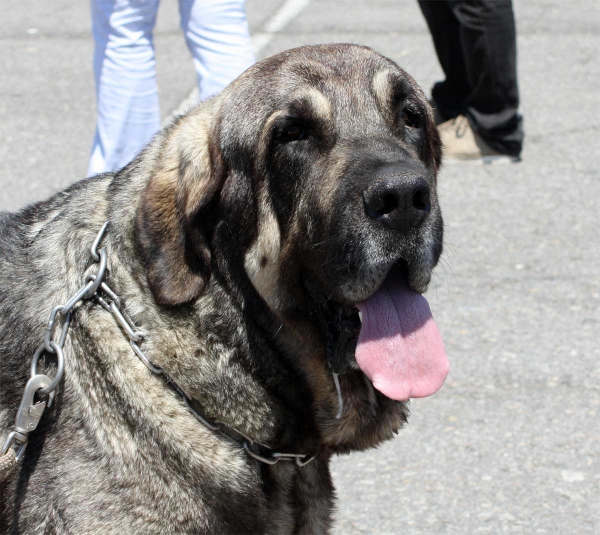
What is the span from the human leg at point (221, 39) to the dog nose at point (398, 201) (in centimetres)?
184

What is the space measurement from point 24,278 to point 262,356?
723 mm

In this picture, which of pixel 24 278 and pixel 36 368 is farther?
pixel 24 278

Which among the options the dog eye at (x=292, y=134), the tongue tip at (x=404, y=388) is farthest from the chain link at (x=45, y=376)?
the tongue tip at (x=404, y=388)

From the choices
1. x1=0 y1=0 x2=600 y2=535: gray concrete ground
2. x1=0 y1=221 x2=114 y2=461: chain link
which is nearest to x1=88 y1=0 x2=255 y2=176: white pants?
x1=0 y1=0 x2=600 y2=535: gray concrete ground

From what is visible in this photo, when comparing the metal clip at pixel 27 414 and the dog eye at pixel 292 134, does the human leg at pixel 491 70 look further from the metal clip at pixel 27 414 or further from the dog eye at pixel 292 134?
the metal clip at pixel 27 414

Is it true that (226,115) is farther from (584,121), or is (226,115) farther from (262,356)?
(584,121)

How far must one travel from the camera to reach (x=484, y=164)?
6867 mm

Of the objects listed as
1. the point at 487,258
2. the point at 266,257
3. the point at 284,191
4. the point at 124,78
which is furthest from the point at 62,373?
the point at 487,258

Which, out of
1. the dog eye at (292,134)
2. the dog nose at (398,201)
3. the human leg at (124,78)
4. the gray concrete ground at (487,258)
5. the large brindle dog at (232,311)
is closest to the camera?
the dog nose at (398,201)

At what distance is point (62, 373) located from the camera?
A: 8.79ft

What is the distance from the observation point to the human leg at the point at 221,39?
428cm

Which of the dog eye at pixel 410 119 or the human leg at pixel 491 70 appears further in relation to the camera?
the human leg at pixel 491 70

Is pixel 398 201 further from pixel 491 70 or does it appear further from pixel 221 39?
pixel 491 70

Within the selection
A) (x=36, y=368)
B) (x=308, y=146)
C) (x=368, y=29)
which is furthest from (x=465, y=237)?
(x=368, y=29)
